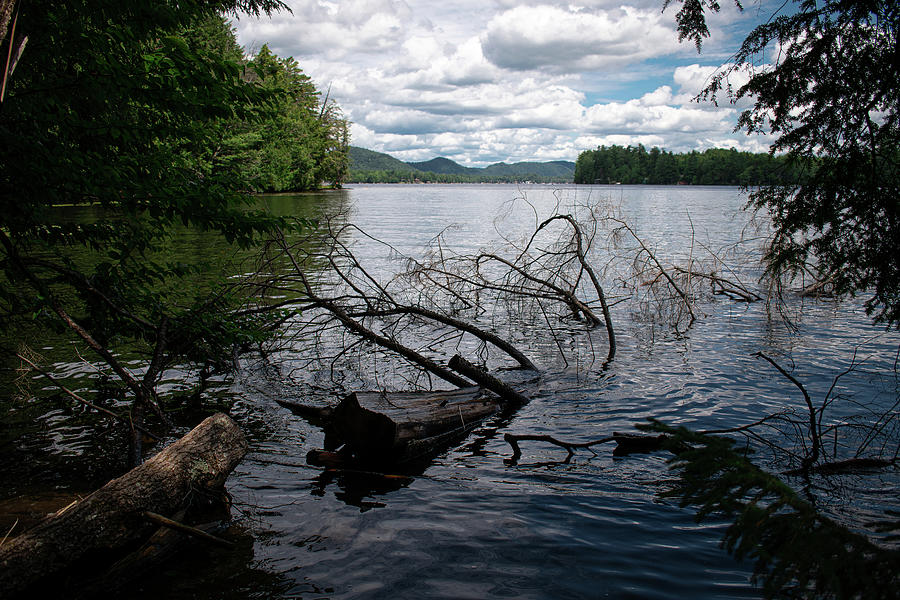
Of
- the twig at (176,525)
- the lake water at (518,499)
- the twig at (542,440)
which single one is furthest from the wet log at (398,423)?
the twig at (176,525)

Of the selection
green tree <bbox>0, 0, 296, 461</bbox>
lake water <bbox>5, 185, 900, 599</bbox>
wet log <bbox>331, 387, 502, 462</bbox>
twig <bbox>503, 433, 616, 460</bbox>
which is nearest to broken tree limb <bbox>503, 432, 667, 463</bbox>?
twig <bbox>503, 433, 616, 460</bbox>

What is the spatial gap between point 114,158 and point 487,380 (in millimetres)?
5752

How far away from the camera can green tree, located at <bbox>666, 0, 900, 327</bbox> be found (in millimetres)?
5055

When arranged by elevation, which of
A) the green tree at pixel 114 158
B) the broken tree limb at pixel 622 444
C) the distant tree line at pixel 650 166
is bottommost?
the broken tree limb at pixel 622 444

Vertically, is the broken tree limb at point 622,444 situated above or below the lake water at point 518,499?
above

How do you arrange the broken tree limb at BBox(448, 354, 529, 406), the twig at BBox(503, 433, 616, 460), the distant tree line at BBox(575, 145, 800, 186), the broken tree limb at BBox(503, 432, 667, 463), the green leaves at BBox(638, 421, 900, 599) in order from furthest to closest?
the distant tree line at BBox(575, 145, 800, 186)
the broken tree limb at BBox(448, 354, 529, 406)
the broken tree limb at BBox(503, 432, 667, 463)
the twig at BBox(503, 433, 616, 460)
the green leaves at BBox(638, 421, 900, 599)

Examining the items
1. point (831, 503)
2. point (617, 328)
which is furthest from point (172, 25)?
point (617, 328)

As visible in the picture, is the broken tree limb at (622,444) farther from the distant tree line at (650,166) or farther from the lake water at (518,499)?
the distant tree line at (650,166)

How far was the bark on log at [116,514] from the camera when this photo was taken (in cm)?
391

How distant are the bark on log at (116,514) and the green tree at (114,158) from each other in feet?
3.31

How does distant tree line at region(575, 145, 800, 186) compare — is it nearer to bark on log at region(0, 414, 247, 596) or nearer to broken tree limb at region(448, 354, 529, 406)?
broken tree limb at region(448, 354, 529, 406)

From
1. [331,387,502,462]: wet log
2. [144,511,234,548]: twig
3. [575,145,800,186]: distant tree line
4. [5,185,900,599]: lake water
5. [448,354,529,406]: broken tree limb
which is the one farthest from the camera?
[575,145,800,186]: distant tree line

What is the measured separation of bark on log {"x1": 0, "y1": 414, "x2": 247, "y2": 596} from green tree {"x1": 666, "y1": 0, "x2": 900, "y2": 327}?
6127 mm

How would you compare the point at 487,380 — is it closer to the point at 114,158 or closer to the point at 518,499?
the point at 518,499
